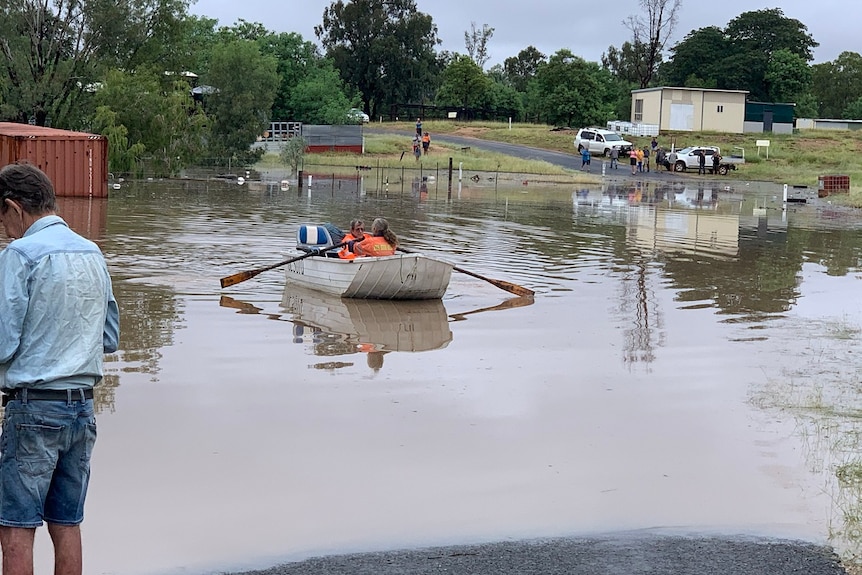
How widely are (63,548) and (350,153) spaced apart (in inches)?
2463

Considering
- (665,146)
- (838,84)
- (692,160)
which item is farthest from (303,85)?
(838,84)

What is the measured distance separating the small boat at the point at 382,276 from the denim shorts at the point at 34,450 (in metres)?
11.9

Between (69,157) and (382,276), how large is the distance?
2325 cm

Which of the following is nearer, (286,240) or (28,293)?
(28,293)

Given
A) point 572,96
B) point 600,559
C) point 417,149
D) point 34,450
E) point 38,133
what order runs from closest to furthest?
point 34,450
point 600,559
point 38,133
point 417,149
point 572,96

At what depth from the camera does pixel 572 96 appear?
86.3 m

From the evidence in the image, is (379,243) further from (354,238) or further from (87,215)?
(87,215)

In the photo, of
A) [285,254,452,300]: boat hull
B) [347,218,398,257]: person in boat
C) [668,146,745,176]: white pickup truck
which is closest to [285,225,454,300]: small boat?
[285,254,452,300]: boat hull

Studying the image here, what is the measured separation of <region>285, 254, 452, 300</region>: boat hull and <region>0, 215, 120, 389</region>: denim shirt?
11786 millimetres

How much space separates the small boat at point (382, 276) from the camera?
17.0 metres

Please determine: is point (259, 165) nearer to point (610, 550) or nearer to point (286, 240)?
point (286, 240)

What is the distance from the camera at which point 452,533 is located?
7227 mm

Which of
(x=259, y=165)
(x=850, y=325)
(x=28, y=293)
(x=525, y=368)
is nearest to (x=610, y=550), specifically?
(x=28, y=293)

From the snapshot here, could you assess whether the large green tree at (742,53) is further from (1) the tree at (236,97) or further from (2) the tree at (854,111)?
(1) the tree at (236,97)
